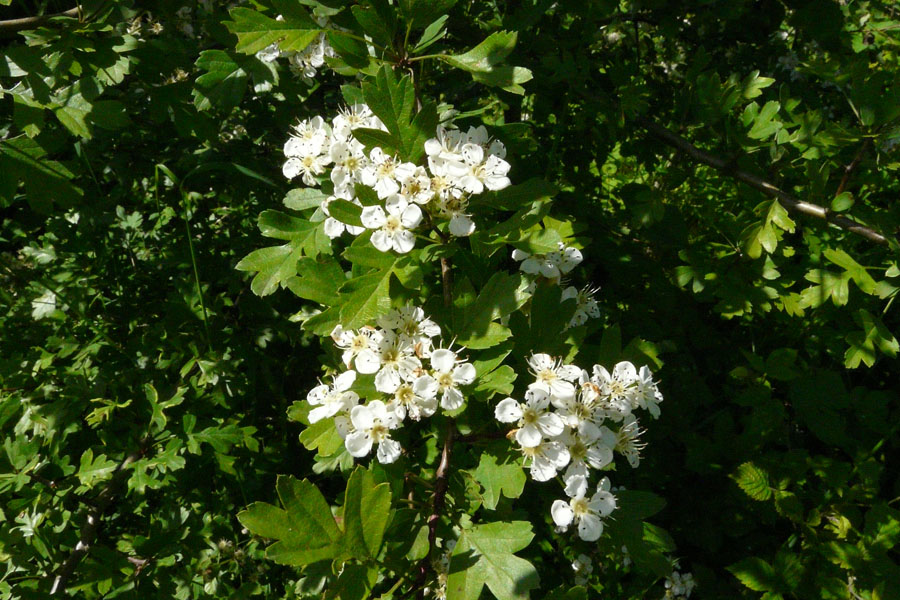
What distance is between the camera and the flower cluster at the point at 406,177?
128cm

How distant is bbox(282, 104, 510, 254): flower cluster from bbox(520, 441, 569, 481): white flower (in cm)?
47

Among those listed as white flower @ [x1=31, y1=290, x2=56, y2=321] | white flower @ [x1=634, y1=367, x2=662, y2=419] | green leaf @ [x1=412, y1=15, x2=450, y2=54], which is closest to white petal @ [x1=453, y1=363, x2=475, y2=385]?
white flower @ [x1=634, y1=367, x2=662, y2=419]

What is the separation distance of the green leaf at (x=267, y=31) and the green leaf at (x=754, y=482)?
1840 millimetres

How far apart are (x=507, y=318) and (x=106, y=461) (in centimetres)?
128

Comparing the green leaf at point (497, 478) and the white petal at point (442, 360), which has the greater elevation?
the white petal at point (442, 360)

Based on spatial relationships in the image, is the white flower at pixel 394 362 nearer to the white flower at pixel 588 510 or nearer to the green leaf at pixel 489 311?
the green leaf at pixel 489 311

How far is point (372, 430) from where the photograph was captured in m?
1.38

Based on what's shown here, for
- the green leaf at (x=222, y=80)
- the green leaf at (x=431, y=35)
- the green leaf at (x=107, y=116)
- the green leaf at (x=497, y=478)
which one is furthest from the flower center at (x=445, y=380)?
the green leaf at (x=107, y=116)

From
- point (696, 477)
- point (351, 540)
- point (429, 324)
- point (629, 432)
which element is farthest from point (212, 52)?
point (696, 477)

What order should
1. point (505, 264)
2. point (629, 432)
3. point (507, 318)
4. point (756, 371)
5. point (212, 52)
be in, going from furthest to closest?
1. point (756, 371)
2. point (505, 264)
3. point (212, 52)
4. point (629, 432)
5. point (507, 318)

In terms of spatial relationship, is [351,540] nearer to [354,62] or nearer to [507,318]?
[507,318]

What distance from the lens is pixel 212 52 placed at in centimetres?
180

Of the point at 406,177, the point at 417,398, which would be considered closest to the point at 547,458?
the point at 417,398

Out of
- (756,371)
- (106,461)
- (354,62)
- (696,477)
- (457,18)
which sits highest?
(354,62)
